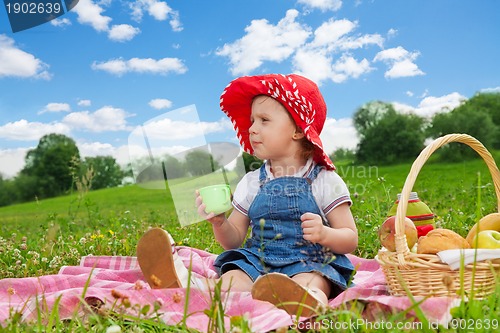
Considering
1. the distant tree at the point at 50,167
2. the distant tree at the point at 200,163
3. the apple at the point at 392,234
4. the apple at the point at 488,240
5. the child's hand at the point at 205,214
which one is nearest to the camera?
the apple at the point at 488,240

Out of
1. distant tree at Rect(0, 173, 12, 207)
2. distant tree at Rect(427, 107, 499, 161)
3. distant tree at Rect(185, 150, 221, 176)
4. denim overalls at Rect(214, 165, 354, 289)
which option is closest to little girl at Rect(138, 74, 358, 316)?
denim overalls at Rect(214, 165, 354, 289)

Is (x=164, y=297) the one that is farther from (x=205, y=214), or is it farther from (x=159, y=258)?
(x=205, y=214)

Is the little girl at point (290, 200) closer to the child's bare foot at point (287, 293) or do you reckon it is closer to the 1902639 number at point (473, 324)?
the child's bare foot at point (287, 293)

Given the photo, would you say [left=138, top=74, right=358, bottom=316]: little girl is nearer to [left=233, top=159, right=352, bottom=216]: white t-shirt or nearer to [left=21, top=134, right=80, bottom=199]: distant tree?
[left=233, top=159, right=352, bottom=216]: white t-shirt

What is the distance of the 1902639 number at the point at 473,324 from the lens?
2.09 meters

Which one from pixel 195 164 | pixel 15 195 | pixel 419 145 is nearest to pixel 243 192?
pixel 195 164

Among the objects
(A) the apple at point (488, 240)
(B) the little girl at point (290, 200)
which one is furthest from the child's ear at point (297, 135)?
(A) the apple at point (488, 240)

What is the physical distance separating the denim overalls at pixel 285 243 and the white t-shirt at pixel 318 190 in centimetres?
4

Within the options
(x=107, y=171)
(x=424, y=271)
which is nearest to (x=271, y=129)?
(x=424, y=271)

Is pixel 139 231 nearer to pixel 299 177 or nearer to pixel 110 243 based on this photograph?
pixel 110 243

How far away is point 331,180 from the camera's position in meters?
3.39

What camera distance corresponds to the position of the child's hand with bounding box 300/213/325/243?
302 centimetres

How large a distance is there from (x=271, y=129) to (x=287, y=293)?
1.02 metres

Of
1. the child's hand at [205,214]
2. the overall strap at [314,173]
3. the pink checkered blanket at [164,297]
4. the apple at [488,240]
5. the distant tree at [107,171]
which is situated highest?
the distant tree at [107,171]
